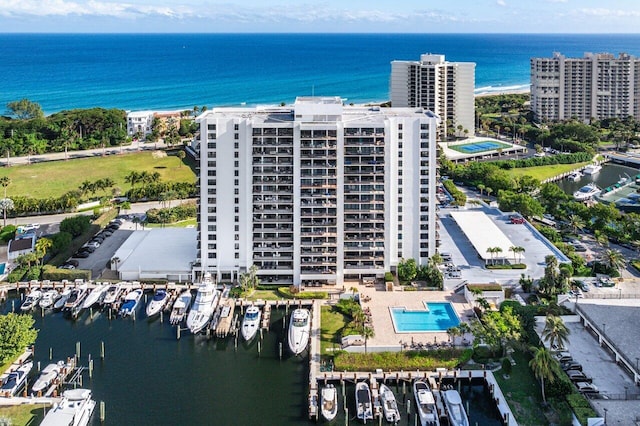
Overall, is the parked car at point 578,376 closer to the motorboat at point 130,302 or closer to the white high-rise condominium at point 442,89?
the motorboat at point 130,302

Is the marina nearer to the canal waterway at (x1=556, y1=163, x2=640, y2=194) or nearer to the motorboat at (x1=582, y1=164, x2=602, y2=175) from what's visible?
the canal waterway at (x1=556, y1=163, x2=640, y2=194)

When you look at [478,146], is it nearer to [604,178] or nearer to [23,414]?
[604,178]

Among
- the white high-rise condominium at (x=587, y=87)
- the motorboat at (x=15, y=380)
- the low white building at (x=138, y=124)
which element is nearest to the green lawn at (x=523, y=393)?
the motorboat at (x=15, y=380)

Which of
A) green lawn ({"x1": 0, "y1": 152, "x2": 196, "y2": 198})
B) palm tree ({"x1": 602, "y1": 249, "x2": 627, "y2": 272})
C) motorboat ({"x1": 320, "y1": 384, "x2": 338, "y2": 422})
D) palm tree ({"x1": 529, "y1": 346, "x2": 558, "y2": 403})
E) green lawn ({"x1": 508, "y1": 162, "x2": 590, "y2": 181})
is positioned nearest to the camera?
palm tree ({"x1": 529, "y1": 346, "x2": 558, "y2": 403})

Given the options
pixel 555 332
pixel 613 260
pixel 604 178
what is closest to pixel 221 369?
pixel 555 332

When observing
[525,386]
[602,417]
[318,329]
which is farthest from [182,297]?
[602,417]

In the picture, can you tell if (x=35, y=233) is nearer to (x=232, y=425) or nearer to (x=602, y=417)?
(x=232, y=425)

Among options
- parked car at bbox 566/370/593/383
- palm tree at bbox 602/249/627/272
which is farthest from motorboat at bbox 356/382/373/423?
palm tree at bbox 602/249/627/272
